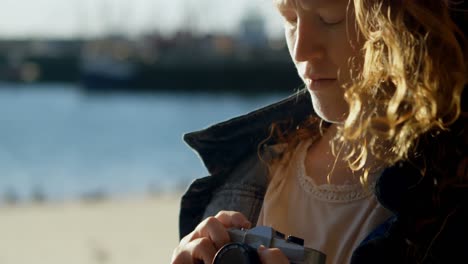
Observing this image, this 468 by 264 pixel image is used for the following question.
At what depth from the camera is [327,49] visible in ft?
3.99

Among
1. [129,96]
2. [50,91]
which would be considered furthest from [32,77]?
[129,96]

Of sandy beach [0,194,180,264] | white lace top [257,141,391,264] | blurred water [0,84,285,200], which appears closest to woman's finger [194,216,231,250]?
white lace top [257,141,391,264]

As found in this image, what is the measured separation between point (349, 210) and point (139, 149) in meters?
19.3

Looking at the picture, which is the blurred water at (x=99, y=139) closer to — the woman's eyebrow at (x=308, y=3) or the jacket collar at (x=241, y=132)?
the jacket collar at (x=241, y=132)

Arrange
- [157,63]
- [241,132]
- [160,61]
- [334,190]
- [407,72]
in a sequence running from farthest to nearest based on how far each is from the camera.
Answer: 1. [160,61]
2. [157,63]
3. [241,132]
4. [334,190]
5. [407,72]

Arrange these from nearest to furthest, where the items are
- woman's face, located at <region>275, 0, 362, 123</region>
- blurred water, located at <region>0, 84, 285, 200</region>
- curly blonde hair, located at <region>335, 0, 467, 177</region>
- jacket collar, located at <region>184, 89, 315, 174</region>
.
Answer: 1. curly blonde hair, located at <region>335, 0, 467, 177</region>
2. woman's face, located at <region>275, 0, 362, 123</region>
3. jacket collar, located at <region>184, 89, 315, 174</region>
4. blurred water, located at <region>0, 84, 285, 200</region>

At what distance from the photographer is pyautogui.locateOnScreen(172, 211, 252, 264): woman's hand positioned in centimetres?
121

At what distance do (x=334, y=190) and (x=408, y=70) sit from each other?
0.27 metres

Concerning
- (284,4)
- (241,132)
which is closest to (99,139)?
(241,132)

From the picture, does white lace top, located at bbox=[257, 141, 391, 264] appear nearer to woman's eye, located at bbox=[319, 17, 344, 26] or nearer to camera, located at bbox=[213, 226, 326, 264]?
camera, located at bbox=[213, 226, 326, 264]

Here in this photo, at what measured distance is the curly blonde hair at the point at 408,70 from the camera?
108 centimetres

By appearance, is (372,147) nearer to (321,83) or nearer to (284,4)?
(321,83)

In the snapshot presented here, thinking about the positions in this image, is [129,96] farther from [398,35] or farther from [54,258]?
[398,35]

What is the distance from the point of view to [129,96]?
38531 mm
